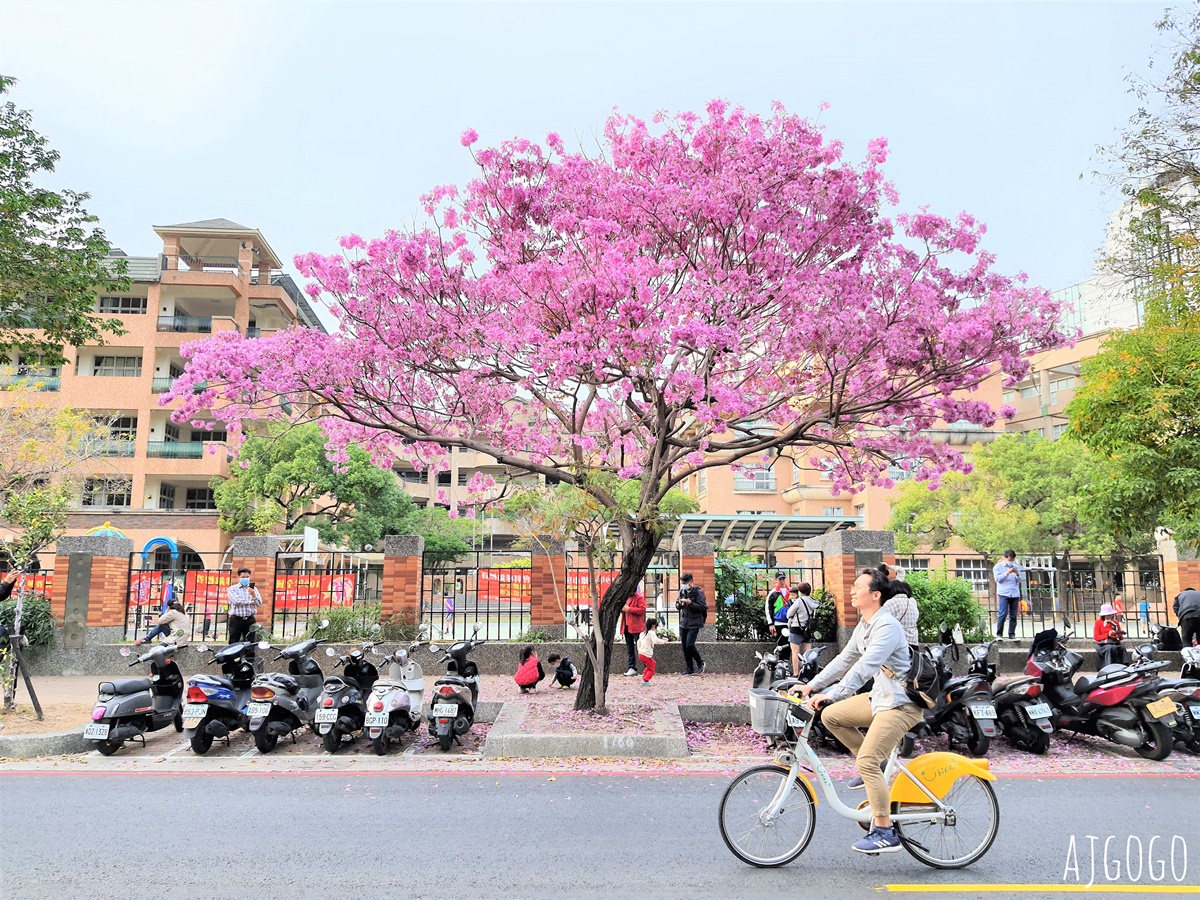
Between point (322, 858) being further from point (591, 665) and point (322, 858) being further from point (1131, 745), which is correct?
point (1131, 745)

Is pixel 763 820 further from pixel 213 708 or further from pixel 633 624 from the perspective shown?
pixel 633 624

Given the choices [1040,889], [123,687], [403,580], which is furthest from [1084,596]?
[123,687]

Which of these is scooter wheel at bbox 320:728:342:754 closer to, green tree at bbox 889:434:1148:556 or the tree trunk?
the tree trunk

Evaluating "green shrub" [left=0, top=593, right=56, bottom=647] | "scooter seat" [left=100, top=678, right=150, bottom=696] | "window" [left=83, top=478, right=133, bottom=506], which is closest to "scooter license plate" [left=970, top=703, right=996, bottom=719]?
"scooter seat" [left=100, top=678, right=150, bottom=696]

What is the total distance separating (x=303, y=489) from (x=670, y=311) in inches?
1277

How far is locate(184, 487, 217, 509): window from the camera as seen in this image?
44438mm

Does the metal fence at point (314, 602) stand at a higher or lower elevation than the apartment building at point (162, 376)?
lower

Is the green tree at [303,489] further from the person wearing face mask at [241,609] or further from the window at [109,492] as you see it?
the person wearing face mask at [241,609]

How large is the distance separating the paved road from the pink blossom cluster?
495 centimetres

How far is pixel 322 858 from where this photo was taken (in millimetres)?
5594

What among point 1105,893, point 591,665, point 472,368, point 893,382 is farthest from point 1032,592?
point 1105,893

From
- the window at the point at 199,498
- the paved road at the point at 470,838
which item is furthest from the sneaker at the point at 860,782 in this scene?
the window at the point at 199,498

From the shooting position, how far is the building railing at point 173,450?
4053 centimetres

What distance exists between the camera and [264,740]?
920 cm
